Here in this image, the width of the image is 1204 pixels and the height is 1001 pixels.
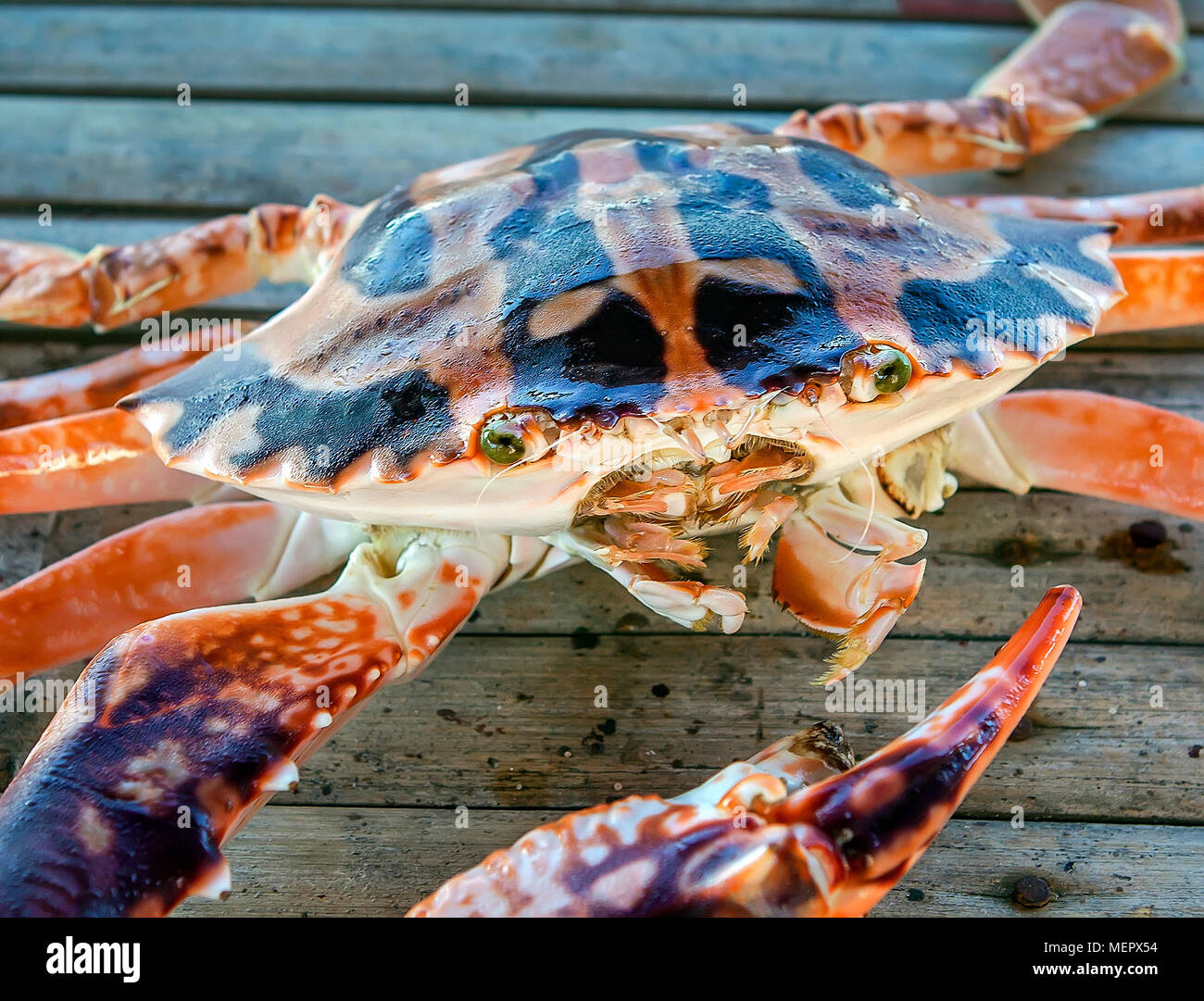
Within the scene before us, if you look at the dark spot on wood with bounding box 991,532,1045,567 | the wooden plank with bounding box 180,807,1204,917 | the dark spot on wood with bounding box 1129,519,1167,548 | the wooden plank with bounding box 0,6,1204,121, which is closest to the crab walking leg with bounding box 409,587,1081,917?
the wooden plank with bounding box 180,807,1204,917

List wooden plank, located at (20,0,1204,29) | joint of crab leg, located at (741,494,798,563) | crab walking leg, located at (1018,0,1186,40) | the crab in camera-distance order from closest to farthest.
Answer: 1. the crab
2. joint of crab leg, located at (741,494,798,563)
3. crab walking leg, located at (1018,0,1186,40)
4. wooden plank, located at (20,0,1204,29)

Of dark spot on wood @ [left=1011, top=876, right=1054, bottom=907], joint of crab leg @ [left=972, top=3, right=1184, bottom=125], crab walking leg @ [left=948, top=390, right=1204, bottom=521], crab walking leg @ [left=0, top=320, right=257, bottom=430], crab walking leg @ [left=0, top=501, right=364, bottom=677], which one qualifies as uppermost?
joint of crab leg @ [left=972, top=3, right=1184, bottom=125]

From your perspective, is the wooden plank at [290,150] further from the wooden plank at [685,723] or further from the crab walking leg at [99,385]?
the wooden plank at [685,723]

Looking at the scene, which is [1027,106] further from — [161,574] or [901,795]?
[161,574]

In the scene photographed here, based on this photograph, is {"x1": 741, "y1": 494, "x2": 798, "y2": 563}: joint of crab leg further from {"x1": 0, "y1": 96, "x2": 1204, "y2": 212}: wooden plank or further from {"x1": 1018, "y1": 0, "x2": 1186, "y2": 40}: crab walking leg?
{"x1": 1018, "y1": 0, "x2": 1186, "y2": 40}: crab walking leg

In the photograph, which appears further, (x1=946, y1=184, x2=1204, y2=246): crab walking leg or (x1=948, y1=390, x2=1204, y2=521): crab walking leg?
(x1=946, y1=184, x2=1204, y2=246): crab walking leg

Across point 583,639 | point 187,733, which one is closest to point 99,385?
point 187,733

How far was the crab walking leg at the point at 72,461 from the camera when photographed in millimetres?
1737

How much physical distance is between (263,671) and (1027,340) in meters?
1.16

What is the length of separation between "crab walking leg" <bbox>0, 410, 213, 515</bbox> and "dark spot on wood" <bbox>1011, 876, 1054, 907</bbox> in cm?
154

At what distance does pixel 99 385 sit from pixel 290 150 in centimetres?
98

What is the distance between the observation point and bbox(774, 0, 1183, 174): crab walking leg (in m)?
2.19
